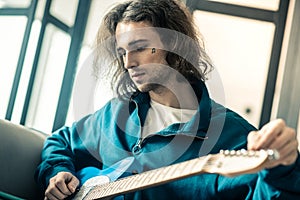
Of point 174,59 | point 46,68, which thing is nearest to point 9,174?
point 174,59

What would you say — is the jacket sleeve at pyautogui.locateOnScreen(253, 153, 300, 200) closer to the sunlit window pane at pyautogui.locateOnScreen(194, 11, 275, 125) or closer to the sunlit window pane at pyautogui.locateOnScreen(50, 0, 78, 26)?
the sunlit window pane at pyautogui.locateOnScreen(194, 11, 275, 125)

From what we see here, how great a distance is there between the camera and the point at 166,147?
1190 mm

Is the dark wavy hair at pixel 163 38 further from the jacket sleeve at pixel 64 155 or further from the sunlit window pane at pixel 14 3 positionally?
the sunlit window pane at pixel 14 3

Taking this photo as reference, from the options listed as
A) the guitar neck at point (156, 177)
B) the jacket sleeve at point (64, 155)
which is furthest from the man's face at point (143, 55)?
the guitar neck at point (156, 177)

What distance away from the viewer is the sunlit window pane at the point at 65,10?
3.05m

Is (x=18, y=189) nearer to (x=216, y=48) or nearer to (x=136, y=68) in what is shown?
(x=136, y=68)

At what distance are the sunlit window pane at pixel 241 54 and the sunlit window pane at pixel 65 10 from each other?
0.74 meters

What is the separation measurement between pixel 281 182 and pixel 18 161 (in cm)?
66

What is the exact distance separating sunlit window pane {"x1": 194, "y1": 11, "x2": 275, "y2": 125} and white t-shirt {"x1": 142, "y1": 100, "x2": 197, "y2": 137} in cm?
154

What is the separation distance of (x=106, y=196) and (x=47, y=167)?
31 centimetres

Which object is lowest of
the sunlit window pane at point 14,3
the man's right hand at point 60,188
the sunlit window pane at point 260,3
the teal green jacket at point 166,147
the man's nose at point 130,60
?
the man's right hand at point 60,188

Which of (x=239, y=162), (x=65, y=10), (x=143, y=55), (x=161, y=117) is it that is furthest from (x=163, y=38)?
(x=65, y=10)

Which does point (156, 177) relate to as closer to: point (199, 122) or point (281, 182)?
point (281, 182)

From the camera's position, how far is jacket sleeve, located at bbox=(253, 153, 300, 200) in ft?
2.70
